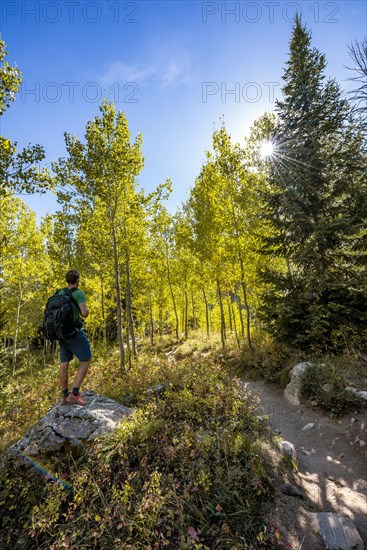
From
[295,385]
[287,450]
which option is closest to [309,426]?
[295,385]

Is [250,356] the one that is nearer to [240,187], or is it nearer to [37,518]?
[240,187]

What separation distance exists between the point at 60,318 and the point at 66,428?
1.93m

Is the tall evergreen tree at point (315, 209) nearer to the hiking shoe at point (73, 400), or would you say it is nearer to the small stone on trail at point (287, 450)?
the small stone on trail at point (287, 450)

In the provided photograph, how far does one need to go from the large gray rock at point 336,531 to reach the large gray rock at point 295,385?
3.94m

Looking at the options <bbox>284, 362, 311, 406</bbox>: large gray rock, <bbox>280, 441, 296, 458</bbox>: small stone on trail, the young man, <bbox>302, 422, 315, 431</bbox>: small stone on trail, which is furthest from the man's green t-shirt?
<bbox>284, 362, 311, 406</bbox>: large gray rock

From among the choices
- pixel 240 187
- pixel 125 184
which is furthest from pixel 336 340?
pixel 125 184

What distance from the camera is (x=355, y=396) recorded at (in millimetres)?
5801

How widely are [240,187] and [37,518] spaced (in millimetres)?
12303

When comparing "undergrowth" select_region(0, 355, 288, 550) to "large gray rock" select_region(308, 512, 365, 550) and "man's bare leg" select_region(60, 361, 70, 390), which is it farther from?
"man's bare leg" select_region(60, 361, 70, 390)

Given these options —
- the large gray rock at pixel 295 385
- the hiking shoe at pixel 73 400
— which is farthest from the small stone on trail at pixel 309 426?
the hiking shoe at pixel 73 400

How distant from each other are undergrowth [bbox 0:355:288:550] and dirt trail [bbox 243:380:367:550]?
44cm

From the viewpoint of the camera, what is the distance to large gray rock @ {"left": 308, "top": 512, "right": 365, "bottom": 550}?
278cm

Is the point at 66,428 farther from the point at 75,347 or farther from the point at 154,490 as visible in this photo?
the point at 154,490

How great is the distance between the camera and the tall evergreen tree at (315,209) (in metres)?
8.02
